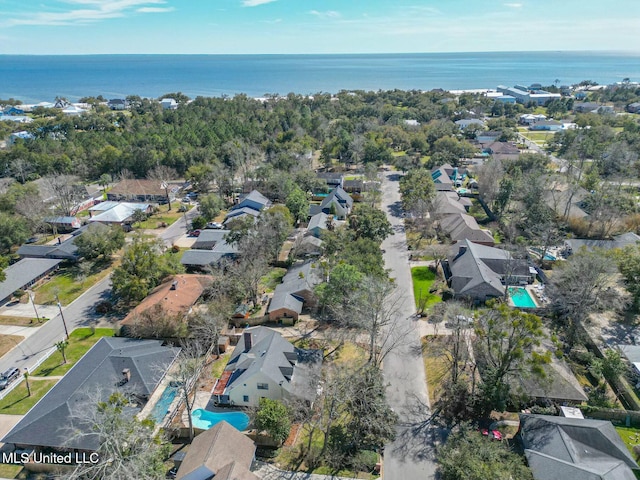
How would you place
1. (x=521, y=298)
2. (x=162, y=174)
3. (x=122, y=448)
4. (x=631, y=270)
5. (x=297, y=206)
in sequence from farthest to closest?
(x=162, y=174)
(x=297, y=206)
(x=521, y=298)
(x=631, y=270)
(x=122, y=448)

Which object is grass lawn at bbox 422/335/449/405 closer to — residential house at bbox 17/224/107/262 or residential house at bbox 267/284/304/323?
residential house at bbox 267/284/304/323

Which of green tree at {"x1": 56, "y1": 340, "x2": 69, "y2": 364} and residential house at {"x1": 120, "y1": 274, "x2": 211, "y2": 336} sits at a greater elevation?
residential house at {"x1": 120, "y1": 274, "x2": 211, "y2": 336}

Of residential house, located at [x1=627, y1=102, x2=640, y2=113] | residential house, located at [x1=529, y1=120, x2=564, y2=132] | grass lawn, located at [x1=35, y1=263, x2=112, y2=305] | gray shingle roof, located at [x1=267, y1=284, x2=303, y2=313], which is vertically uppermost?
residential house, located at [x1=627, y1=102, x2=640, y2=113]

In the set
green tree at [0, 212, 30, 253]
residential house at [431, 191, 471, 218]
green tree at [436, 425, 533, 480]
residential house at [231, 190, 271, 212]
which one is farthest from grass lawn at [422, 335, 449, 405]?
green tree at [0, 212, 30, 253]

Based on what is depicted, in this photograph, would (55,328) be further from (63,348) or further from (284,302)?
(284,302)

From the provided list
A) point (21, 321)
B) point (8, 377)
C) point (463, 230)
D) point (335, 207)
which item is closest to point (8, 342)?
point (21, 321)

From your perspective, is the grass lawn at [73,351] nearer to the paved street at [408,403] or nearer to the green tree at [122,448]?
the green tree at [122,448]

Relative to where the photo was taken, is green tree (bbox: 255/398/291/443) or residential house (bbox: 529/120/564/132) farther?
residential house (bbox: 529/120/564/132)

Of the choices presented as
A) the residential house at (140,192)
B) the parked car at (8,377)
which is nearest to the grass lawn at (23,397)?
the parked car at (8,377)
